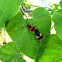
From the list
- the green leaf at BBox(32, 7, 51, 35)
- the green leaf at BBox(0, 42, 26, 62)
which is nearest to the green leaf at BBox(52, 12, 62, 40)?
the green leaf at BBox(32, 7, 51, 35)

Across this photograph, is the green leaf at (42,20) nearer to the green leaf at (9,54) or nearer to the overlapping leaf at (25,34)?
the overlapping leaf at (25,34)

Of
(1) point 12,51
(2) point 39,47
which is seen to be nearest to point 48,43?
(2) point 39,47

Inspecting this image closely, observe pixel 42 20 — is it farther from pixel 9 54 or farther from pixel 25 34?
pixel 9 54

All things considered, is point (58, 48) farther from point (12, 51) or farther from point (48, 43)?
point (12, 51)

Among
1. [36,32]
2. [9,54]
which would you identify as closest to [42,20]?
[36,32]

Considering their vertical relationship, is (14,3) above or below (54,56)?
above

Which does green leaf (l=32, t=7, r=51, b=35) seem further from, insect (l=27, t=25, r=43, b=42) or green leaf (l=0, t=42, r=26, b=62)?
green leaf (l=0, t=42, r=26, b=62)

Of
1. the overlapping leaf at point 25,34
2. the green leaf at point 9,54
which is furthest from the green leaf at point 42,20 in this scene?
the green leaf at point 9,54
